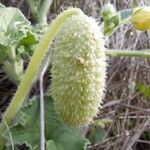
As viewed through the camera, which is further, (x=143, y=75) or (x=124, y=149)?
(x=143, y=75)

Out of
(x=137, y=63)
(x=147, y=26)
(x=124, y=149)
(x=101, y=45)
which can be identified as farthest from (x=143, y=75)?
(x=101, y=45)

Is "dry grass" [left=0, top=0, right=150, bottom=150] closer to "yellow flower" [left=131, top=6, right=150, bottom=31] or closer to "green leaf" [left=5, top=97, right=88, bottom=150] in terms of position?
"green leaf" [left=5, top=97, right=88, bottom=150]

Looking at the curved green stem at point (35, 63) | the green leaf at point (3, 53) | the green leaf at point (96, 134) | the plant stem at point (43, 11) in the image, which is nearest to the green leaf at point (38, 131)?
the curved green stem at point (35, 63)

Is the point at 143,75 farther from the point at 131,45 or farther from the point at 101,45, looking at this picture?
the point at 101,45

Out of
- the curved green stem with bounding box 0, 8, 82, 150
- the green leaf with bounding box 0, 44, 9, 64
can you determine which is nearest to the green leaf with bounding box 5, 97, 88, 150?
the curved green stem with bounding box 0, 8, 82, 150

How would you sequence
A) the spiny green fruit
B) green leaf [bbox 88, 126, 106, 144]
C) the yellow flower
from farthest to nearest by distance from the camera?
1. green leaf [bbox 88, 126, 106, 144]
2. the yellow flower
3. the spiny green fruit

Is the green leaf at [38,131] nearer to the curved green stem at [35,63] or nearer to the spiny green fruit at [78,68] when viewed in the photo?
the curved green stem at [35,63]
